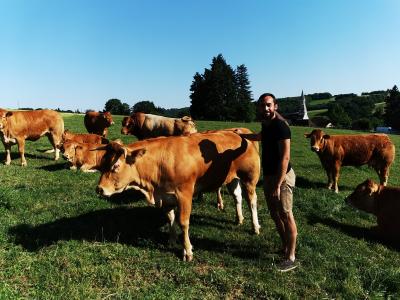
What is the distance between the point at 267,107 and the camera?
612 cm

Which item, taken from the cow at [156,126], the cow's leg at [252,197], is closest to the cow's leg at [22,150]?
the cow at [156,126]

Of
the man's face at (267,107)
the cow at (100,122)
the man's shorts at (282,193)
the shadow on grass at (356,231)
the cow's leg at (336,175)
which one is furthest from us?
the cow at (100,122)

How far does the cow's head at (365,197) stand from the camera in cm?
950

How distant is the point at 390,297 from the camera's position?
5.60 metres

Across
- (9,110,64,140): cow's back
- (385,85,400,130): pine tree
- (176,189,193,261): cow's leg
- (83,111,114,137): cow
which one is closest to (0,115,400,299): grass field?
(176,189,193,261): cow's leg

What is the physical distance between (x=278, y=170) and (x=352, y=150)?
8912mm

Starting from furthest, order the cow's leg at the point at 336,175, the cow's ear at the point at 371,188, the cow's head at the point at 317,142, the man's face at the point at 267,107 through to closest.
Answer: the cow's head at the point at 317,142
the cow's leg at the point at 336,175
the cow's ear at the point at 371,188
the man's face at the point at 267,107

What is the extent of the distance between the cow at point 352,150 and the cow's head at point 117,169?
873 centimetres

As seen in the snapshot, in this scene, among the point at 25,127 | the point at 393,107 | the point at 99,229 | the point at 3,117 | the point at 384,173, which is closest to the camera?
the point at 99,229

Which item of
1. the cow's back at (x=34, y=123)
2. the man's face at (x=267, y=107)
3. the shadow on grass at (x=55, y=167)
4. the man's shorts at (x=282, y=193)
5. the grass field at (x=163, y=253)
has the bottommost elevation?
the grass field at (x=163, y=253)

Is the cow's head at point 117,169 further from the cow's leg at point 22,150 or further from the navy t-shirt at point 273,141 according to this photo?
the cow's leg at point 22,150

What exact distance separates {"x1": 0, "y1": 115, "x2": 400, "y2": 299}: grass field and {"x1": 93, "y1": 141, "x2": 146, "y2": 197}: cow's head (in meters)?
1.13

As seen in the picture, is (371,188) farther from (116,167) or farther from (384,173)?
(116,167)

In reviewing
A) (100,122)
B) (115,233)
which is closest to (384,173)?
(115,233)
